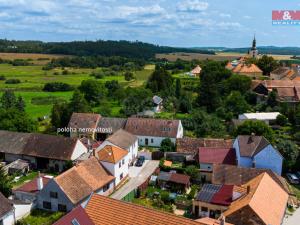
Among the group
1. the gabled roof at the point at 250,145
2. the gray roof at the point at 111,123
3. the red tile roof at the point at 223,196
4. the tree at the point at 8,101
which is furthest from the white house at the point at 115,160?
the tree at the point at 8,101

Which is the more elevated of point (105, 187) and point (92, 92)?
point (92, 92)

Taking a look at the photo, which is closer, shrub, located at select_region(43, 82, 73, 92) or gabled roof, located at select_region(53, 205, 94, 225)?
gabled roof, located at select_region(53, 205, 94, 225)

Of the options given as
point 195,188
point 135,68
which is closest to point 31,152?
point 195,188

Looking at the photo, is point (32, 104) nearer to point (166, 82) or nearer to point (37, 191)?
point (166, 82)

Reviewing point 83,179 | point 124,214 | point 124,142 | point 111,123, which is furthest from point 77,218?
point 111,123

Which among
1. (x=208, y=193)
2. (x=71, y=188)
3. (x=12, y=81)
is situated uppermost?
(x=12, y=81)

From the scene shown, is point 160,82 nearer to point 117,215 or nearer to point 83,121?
point 83,121

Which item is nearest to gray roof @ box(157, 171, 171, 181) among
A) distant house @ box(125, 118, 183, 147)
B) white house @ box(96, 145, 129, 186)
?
white house @ box(96, 145, 129, 186)

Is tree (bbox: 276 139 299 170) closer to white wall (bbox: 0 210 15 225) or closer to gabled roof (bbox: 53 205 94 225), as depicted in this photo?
gabled roof (bbox: 53 205 94 225)
